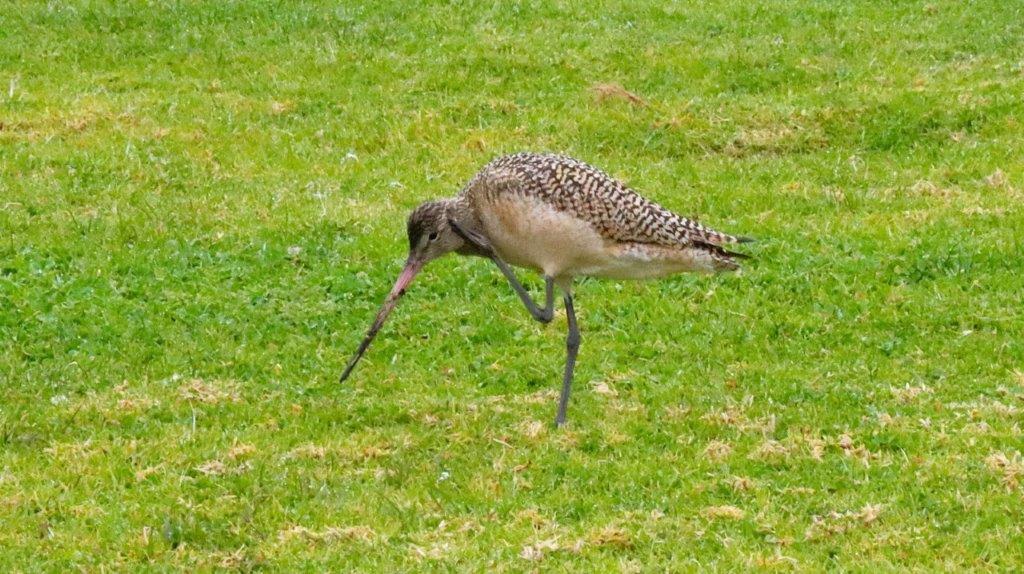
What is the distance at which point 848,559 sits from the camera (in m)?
7.33

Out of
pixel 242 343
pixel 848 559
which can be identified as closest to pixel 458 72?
pixel 242 343

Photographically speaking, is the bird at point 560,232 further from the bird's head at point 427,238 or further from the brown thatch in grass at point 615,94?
the brown thatch in grass at point 615,94

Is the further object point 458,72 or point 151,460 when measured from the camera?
point 458,72

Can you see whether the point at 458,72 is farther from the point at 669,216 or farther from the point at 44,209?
the point at 669,216

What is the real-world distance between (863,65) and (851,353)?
25.0 ft

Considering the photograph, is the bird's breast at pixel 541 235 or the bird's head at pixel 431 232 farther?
the bird's head at pixel 431 232

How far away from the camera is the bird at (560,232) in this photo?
9.39 meters

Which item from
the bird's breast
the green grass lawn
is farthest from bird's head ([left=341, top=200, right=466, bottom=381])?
the green grass lawn

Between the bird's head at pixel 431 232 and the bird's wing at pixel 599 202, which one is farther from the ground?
the bird's wing at pixel 599 202

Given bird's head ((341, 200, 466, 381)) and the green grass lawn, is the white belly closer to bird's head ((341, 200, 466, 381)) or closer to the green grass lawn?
bird's head ((341, 200, 466, 381))

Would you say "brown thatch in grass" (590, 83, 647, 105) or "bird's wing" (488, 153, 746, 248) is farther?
"brown thatch in grass" (590, 83, 647, 105)

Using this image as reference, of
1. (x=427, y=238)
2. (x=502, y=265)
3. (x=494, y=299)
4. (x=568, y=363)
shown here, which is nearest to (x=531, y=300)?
(x=502, y=265)

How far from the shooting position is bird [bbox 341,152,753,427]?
30.8ft

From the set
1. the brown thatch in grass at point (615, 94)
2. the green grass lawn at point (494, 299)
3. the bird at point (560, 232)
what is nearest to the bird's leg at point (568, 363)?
the bird at point (560, 232)
